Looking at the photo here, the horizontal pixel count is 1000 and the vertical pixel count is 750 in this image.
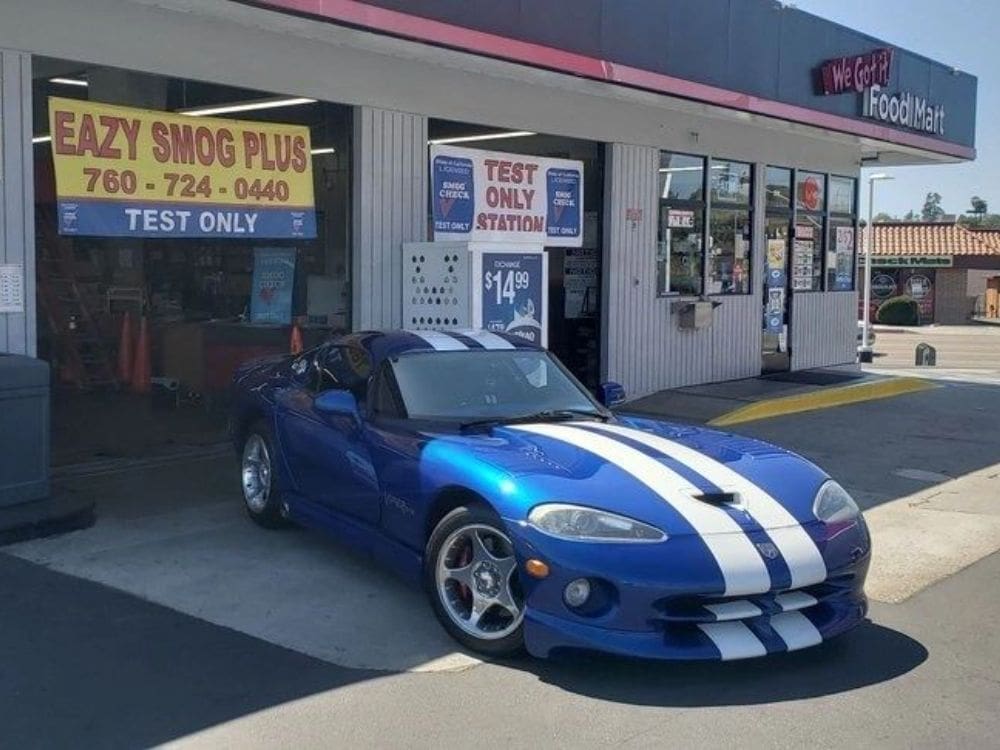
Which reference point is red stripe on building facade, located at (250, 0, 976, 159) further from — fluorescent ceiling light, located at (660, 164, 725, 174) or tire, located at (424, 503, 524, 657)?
tire, located at (424, 503, 524, 657)

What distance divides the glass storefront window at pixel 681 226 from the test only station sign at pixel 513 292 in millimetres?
3662

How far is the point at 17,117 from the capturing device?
27.1 ft

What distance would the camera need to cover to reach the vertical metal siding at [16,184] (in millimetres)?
8180

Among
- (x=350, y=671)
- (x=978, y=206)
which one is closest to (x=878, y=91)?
(x=350, y=671)

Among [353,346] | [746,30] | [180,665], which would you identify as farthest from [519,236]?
[180,665]

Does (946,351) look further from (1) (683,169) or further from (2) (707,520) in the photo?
(2) (707,520)

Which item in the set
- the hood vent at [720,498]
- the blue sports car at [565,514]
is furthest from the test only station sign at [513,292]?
the hood vent at [720,498]

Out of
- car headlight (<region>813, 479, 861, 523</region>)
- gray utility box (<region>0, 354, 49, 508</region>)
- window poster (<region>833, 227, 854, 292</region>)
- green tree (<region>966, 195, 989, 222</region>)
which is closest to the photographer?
car headlight (<region>813, 479, 861, 523</region>)

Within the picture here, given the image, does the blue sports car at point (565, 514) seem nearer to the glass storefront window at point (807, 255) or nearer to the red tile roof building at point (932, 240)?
the glass storefront window at point (807, 255)

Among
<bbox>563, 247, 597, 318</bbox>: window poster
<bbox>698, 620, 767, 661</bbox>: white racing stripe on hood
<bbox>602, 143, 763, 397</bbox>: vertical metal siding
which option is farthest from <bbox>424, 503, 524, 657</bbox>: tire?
<bbox>563, 247, 597, 318</bbox>: window poster

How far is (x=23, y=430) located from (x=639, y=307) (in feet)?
27.4

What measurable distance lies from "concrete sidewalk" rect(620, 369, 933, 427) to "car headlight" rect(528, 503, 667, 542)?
7.87 metres

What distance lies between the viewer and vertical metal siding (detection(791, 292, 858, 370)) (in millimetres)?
17328

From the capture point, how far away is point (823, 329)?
17.9 metres
